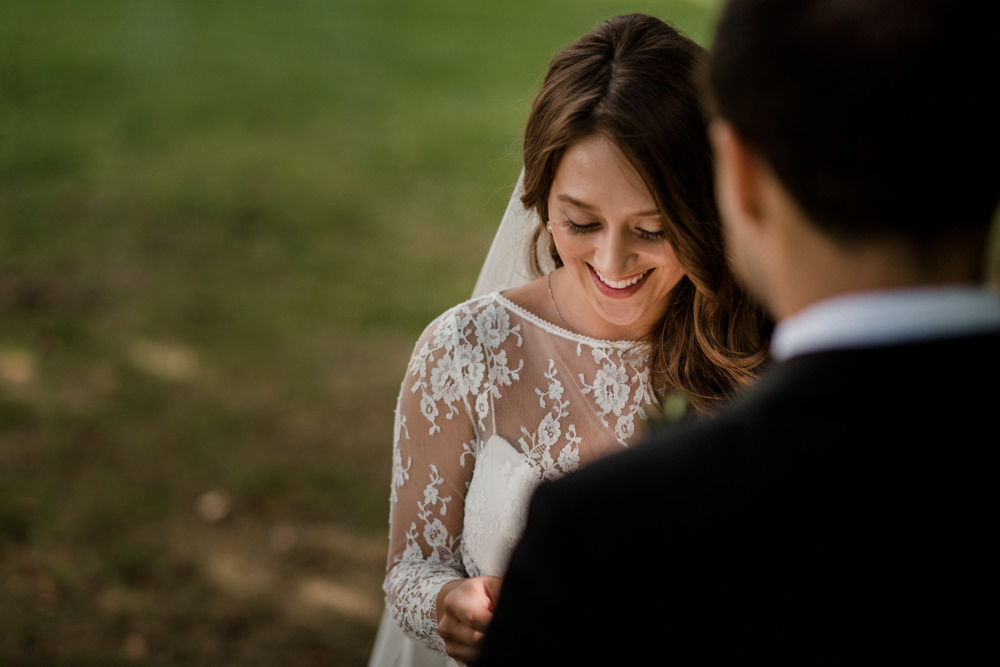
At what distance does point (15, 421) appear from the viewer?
5438 mm

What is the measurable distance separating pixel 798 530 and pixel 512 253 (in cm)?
214

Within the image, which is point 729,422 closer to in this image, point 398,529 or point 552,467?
point 552,467

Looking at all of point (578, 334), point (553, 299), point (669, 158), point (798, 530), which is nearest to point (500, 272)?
point (553, 299)

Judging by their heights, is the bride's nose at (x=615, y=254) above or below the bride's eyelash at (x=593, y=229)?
below

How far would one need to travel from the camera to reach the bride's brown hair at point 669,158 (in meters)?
2.31

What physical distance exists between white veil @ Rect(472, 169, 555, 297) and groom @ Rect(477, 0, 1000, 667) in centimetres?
185

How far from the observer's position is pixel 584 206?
238 centimetres

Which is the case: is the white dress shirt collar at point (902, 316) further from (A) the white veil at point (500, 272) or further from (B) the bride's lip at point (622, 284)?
(A) the white veil at point (500, 272)

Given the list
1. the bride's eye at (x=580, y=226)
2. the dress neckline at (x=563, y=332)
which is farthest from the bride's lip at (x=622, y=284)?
the dress neckline at (x=563, y=332)

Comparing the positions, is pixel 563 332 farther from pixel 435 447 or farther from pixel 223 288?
pixel 223 288

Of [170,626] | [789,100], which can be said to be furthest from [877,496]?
[170,626]

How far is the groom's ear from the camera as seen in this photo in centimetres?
100

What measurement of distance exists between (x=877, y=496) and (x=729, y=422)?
0.16 m

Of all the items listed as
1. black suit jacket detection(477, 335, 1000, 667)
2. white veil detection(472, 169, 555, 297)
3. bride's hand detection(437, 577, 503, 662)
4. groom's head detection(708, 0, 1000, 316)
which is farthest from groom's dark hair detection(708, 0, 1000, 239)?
white veil detection(472, 169, 555, 297)
